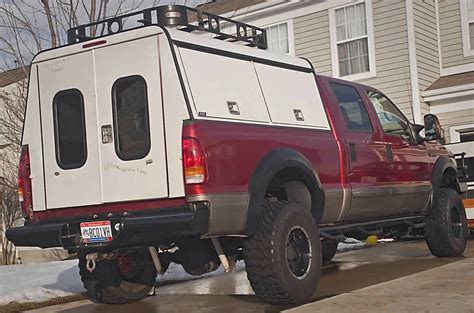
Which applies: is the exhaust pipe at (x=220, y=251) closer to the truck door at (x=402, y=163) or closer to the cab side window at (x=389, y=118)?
the truck door at (x=402, y=163)

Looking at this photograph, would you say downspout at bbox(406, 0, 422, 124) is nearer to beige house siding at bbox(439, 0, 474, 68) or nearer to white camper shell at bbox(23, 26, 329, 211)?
beige house siding at bbox(439, 0, 474, 68)

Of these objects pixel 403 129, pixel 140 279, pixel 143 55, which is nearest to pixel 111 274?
pixel 140 279

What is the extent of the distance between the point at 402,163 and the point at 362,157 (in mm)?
986

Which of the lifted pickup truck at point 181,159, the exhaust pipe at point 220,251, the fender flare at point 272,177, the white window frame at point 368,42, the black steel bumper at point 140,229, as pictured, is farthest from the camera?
the white window frame at point 368,42

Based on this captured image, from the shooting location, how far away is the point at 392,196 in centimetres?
771

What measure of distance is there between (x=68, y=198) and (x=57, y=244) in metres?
0.42

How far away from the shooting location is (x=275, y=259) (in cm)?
561

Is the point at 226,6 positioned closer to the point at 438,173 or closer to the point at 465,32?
the point at 465,32

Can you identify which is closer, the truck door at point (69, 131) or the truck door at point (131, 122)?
the truck door at point (131, 122)

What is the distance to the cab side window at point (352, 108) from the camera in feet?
24.0

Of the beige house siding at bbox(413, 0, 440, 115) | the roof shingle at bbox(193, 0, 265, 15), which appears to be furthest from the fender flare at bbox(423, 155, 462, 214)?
the roof shingle at bbox(193, 0, 265, 15)

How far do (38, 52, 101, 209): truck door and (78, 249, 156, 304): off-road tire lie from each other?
2.84 ft

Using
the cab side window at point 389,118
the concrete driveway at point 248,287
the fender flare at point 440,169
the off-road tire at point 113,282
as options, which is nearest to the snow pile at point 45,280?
the concrete driveway at point 248,287

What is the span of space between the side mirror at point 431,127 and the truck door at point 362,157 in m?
1.23
